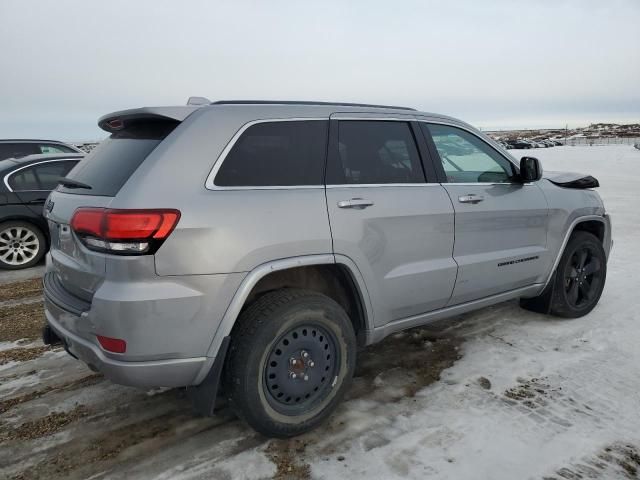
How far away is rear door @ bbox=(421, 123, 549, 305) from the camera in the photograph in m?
3.61

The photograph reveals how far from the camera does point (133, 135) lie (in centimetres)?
288

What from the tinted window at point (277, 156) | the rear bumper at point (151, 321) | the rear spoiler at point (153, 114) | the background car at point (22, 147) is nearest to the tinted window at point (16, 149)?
the background car at point (22, 147)

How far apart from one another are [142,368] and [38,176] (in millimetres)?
5999

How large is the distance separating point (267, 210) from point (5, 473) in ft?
6.24

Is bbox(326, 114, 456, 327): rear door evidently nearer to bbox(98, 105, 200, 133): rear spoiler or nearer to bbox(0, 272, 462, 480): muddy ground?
bbox(0, 272, 462, 480): muddy ground

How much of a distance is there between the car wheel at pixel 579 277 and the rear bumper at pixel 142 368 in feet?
11.1

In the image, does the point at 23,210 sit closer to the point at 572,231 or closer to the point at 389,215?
the point at 389,215

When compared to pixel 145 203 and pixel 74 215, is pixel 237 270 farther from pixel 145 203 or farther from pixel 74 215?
pixel 74 215

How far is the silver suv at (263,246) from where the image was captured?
2.40m

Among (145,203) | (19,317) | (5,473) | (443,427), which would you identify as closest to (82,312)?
(145,203)

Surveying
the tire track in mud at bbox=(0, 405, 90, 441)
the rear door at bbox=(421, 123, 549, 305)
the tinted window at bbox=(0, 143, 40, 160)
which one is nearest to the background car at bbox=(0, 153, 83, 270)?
the tinted window at bbox=(0, 143, 40, 160)

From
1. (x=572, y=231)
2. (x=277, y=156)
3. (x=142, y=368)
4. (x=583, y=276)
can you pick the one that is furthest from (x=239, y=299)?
(x=583, y=276)

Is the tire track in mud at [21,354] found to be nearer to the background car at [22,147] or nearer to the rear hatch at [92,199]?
the rear hatch at [92,199]

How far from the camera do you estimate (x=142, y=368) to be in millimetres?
2434
